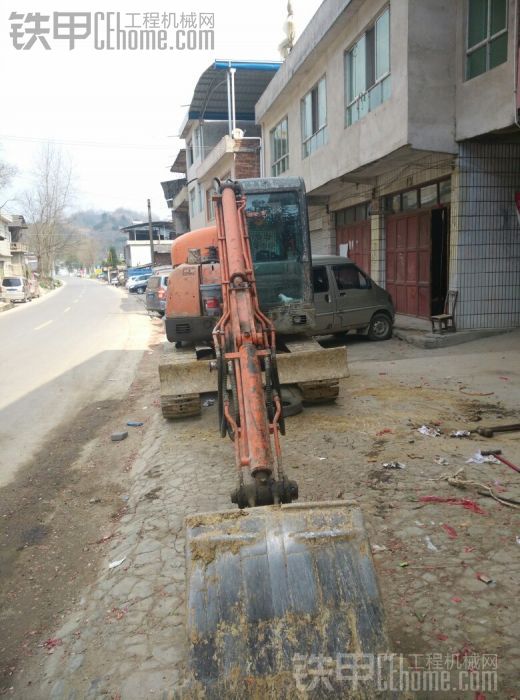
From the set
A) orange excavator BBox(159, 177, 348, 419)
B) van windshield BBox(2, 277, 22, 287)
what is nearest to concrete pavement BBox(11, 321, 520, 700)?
orange excavator BBox(159, 177, 348, 419)

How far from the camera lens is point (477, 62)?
32.8 ft

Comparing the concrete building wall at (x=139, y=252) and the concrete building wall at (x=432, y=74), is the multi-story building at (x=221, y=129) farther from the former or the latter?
the concrete building wall at (x=139, y=252)

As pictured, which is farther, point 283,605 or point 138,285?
point 138,285

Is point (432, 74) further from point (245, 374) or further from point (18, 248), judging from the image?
point (18, 248)

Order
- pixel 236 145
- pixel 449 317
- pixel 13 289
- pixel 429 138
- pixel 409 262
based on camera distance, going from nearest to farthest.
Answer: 1. pixel 429 138
2. pixel 449 317
3. pixel 409 262
4. pixel 236 145
5. pixel 13 289

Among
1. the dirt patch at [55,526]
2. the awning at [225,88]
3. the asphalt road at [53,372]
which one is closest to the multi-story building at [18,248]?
the awning at [225,88]

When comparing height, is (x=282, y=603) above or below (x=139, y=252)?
below

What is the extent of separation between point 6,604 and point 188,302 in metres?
4.25

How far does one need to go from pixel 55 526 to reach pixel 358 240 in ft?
46.4

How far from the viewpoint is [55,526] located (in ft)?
15.2

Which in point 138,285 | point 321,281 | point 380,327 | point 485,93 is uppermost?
point 485,93

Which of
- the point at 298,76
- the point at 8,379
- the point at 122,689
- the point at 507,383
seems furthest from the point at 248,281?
the point at 298,76

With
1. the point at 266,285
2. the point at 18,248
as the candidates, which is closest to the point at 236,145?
the point at 266,285

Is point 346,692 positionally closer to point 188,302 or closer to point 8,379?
point 188,302
